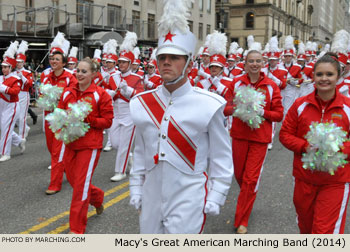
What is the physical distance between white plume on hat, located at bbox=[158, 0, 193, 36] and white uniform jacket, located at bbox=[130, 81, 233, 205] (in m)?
0.39

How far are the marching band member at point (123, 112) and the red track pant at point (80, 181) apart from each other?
2.31 metres

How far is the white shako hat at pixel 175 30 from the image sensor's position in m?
2.74

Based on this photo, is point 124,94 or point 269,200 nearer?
point 269,200

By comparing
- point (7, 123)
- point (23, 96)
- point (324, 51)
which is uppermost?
point (324, 51)

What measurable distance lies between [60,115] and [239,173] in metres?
2.21

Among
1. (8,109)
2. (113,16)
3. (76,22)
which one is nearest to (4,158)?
(8,109)

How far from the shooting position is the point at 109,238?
9.83 ft

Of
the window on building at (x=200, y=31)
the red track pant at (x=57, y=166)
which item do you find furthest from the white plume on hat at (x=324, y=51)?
the window on building at (x=200, y=31)

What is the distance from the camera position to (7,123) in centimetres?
870

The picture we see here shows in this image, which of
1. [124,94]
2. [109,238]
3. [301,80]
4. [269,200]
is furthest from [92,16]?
[109,238]

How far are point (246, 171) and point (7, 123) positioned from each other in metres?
5.85

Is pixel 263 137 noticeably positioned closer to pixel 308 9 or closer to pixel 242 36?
pixel 242 36

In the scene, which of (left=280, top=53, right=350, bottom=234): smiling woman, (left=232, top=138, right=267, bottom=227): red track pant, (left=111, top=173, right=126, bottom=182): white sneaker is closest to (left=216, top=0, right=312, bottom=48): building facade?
(left=111, top=173, right=126, bottom=182): white sneaker

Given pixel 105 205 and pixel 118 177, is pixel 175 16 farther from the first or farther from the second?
pixel 118 177
